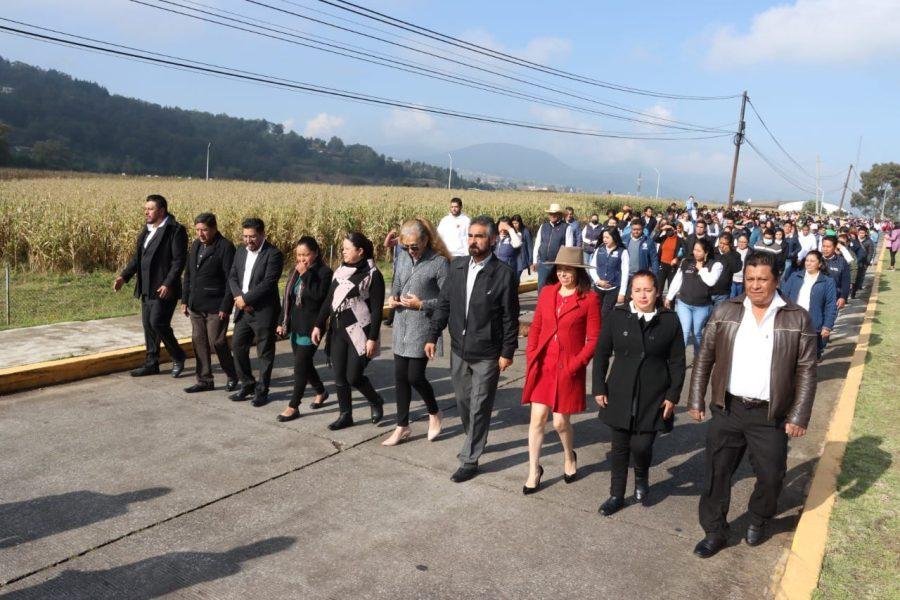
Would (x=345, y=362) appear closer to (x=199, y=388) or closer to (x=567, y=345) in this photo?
(x=199, y=388)

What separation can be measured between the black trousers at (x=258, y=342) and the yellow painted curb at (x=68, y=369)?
1.69 metres

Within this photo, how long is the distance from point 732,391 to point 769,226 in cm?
1129

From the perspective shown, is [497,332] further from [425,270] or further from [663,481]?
[663,481]

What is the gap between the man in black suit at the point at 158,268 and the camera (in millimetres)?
7039

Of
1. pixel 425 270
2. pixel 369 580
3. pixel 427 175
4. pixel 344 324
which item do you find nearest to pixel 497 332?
pixel 425 270

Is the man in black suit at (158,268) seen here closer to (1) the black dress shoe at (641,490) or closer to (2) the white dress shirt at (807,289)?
(1) the black dress shoe at (641,490)

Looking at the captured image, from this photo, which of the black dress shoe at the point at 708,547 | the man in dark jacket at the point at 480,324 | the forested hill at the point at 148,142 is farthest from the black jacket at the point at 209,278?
the forested hill at the point at 148,142

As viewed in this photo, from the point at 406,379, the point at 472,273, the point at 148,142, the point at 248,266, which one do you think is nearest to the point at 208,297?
the point at 248,266

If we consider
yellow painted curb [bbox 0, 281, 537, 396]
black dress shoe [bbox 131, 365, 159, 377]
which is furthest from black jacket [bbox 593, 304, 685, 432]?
yellow painted curb [bbox 0, 281, 537, 396]

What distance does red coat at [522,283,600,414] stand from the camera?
4.66 m

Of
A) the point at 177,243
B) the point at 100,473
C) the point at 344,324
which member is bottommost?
the point at 100,473

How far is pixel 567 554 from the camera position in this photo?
3.92 meters

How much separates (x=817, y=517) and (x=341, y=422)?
11.7ft

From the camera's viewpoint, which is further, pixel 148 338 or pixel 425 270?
pixel 148 338
